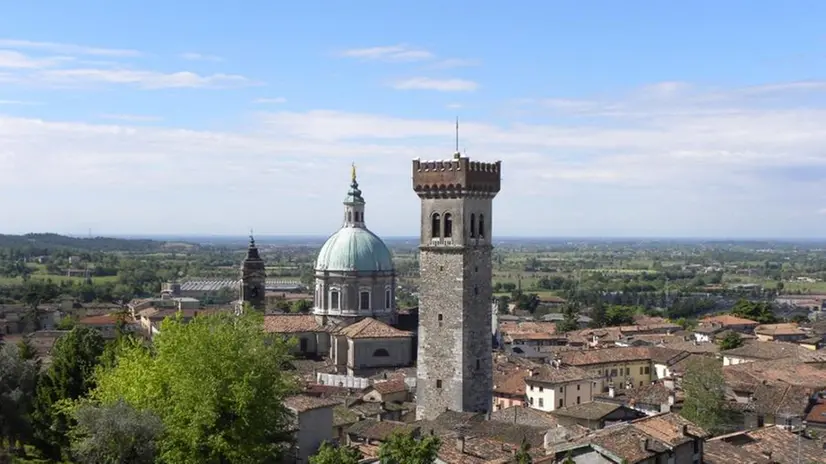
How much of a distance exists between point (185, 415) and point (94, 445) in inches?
106

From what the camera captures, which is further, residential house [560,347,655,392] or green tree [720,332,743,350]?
green tree [720,332,743,350]

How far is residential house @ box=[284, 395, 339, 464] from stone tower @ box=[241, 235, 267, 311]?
105 ft

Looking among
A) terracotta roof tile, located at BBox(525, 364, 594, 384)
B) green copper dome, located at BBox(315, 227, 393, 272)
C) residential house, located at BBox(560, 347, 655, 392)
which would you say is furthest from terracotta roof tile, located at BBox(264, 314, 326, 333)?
residential house, located at BBox(560, 347, 655, 392)

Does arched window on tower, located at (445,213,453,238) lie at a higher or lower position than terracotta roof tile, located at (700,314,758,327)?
higher

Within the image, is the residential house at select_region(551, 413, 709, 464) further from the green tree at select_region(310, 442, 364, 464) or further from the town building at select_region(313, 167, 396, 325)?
the town building at select_region(313, 167, 396, 325)

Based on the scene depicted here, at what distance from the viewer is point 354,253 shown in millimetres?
62000

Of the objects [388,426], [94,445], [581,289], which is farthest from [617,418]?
[581,289]

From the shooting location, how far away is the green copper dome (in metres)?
A: 61.7

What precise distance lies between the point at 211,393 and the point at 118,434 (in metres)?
2.84

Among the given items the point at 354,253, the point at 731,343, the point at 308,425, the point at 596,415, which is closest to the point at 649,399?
the point at 596,415

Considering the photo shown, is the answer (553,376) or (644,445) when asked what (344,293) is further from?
(644,445)

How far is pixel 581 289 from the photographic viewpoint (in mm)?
173125

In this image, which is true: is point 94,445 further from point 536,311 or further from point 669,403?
point 536,311

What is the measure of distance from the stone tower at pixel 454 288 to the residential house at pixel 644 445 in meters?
8.99
